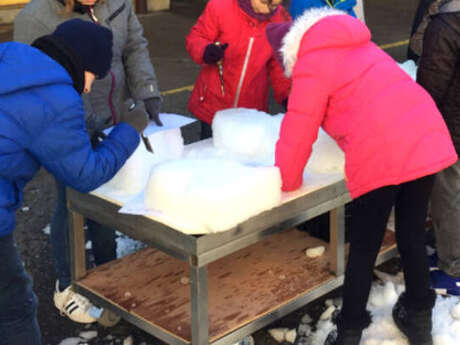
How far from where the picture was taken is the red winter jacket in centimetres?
374

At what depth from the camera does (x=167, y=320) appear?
3084 mm

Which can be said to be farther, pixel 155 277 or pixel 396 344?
pixel 155 277

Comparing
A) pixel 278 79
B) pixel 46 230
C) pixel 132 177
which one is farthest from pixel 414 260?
pixel 46 230

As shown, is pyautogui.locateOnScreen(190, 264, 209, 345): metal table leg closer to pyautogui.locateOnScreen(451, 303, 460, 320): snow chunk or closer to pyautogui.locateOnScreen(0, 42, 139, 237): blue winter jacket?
pyautogui.locateOnScreen(0, 42, 139, 237): blue winter jacket

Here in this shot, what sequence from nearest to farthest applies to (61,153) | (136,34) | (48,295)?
(61,153), (136,34), (48,295)

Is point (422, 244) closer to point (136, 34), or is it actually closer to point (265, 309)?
point (265, 309)

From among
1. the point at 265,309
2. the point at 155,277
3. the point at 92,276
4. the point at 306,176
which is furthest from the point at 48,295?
the point at 306,176

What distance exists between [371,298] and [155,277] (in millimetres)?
1099

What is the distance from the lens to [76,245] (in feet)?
11.1

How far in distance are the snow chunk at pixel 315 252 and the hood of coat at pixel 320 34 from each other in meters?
1.07

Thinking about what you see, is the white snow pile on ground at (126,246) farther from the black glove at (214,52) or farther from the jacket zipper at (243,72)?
the black glove at (214,52)

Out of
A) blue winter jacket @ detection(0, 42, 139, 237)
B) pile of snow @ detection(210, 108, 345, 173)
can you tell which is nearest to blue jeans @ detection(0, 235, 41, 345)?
blue winter jacket @ detection(0, 42, 139, 237)

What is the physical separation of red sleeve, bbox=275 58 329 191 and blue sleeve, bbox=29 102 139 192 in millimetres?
606

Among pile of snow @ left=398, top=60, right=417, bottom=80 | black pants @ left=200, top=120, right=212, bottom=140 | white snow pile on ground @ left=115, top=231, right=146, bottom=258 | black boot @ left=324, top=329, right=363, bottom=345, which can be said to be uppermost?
pile of snow @ left=398, top=60, right=417, bottom=80
